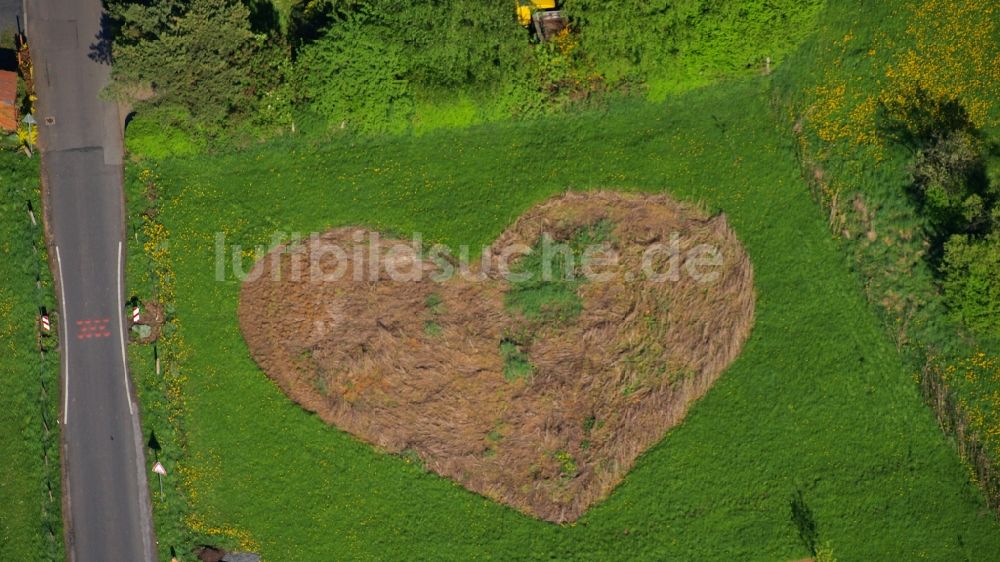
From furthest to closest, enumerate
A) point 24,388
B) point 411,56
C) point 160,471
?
point 24,388
point 160,471
point 411,56

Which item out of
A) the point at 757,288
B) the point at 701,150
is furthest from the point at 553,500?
the point at 701,150

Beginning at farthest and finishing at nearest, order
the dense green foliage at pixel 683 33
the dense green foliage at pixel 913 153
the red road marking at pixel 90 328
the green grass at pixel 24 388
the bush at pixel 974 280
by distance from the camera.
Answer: the red road marking at pixel 90 328 → the green grass at pixel 24 388 → the dense green foliage at pixel 913 153 → the dense green foliage at pixel 683 33 → the bush at pixel 974 280

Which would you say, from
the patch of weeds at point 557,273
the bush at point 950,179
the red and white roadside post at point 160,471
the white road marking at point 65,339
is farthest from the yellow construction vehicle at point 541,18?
the red and white roadside post at point 160,471

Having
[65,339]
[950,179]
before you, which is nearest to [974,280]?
[950,179]

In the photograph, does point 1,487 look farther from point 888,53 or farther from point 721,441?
point 888,53

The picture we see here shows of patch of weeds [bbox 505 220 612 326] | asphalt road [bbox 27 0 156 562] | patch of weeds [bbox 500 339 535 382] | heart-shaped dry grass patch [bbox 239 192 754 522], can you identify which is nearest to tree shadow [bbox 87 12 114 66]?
asphalt road [bbox 27 0 156 562]

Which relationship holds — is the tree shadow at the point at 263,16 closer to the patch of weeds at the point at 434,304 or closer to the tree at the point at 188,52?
the tree at the point at 188,52

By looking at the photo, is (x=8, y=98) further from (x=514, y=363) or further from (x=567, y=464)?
(x=567, y=464)
